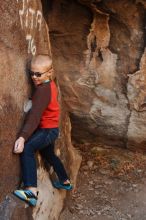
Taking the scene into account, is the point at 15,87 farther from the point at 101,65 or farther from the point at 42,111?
the point at 101,65

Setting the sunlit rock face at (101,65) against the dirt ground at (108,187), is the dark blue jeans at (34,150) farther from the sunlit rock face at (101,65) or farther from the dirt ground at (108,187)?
the sunlit rock face at (101,65)

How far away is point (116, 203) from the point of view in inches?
179

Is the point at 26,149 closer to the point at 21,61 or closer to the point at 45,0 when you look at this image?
the point at 21,61

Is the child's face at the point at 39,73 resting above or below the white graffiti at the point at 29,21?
below

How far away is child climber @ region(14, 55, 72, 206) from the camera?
3.35 metres

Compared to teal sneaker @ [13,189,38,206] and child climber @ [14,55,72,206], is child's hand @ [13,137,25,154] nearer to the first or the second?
child climber @ [14,55,72,206]

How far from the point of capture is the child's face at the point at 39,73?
336 centimetres

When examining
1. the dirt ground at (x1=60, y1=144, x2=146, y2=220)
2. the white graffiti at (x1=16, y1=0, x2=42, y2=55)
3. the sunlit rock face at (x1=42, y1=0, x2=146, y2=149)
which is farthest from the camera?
the sunlit rock face at (x1=42, y1=0, x2=146, y2=149)

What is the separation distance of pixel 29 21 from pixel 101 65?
4.71ft

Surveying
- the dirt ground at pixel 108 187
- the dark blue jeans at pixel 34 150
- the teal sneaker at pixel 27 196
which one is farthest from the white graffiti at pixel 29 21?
the dirt ground at pixel 108 187

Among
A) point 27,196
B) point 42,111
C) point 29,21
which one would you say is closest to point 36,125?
point 42,111

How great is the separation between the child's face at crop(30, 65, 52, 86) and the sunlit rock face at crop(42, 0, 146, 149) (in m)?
1.21

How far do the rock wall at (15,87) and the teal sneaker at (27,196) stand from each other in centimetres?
3

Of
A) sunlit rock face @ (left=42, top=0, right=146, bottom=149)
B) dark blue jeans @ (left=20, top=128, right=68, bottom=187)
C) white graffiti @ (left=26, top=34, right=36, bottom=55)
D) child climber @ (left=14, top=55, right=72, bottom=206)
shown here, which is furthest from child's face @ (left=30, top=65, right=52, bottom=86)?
sunlit rock face @ (left=42, top=0, right=146, bottom=149)
